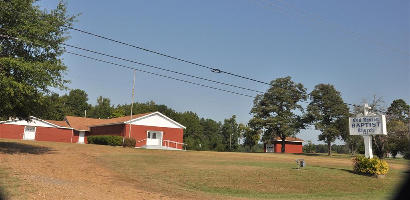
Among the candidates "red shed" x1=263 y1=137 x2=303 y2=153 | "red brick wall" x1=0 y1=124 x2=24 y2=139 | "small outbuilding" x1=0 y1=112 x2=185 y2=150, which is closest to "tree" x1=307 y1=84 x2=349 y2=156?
"red shed" x1=263 y1=137 x2=303 y2=153

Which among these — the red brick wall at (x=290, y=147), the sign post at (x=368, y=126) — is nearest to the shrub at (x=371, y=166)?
the sign post at (x=368, y=126)

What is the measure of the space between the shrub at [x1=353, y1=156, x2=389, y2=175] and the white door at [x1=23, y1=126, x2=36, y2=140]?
49990mm

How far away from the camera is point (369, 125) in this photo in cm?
2402

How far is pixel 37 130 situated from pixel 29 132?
124cm

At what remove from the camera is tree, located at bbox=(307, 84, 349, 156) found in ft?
195

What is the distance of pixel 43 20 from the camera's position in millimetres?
23625

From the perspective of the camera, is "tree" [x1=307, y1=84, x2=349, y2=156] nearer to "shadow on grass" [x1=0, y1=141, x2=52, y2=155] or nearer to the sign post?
the sign post

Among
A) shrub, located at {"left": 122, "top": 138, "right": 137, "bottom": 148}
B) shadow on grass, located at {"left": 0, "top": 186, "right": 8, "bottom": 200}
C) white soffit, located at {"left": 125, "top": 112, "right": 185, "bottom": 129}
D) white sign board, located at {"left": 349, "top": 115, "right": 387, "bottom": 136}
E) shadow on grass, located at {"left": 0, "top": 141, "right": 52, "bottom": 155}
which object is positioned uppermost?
white soffit, located at {"left": 125, "top": 112, "right": 185, "bottom": 129}

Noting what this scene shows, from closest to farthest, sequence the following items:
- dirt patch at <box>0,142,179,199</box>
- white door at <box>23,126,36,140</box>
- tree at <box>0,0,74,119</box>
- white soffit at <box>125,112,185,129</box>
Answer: dirt patch at <box>0,142,179,199</box> < tree at <box>0,0,74,119</box> < white soffit at <box>125,112,185,129</box> < white door at <box>23,126,36,140</box>

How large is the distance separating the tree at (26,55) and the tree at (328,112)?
47968 millimetres

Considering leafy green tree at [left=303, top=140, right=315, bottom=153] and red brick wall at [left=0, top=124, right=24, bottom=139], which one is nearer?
red brick wall at [left=0, top=124, right=24, bottom=139]

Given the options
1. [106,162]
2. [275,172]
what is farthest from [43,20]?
[275,172]

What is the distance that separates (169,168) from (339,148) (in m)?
117

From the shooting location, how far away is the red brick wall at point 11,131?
169ft
